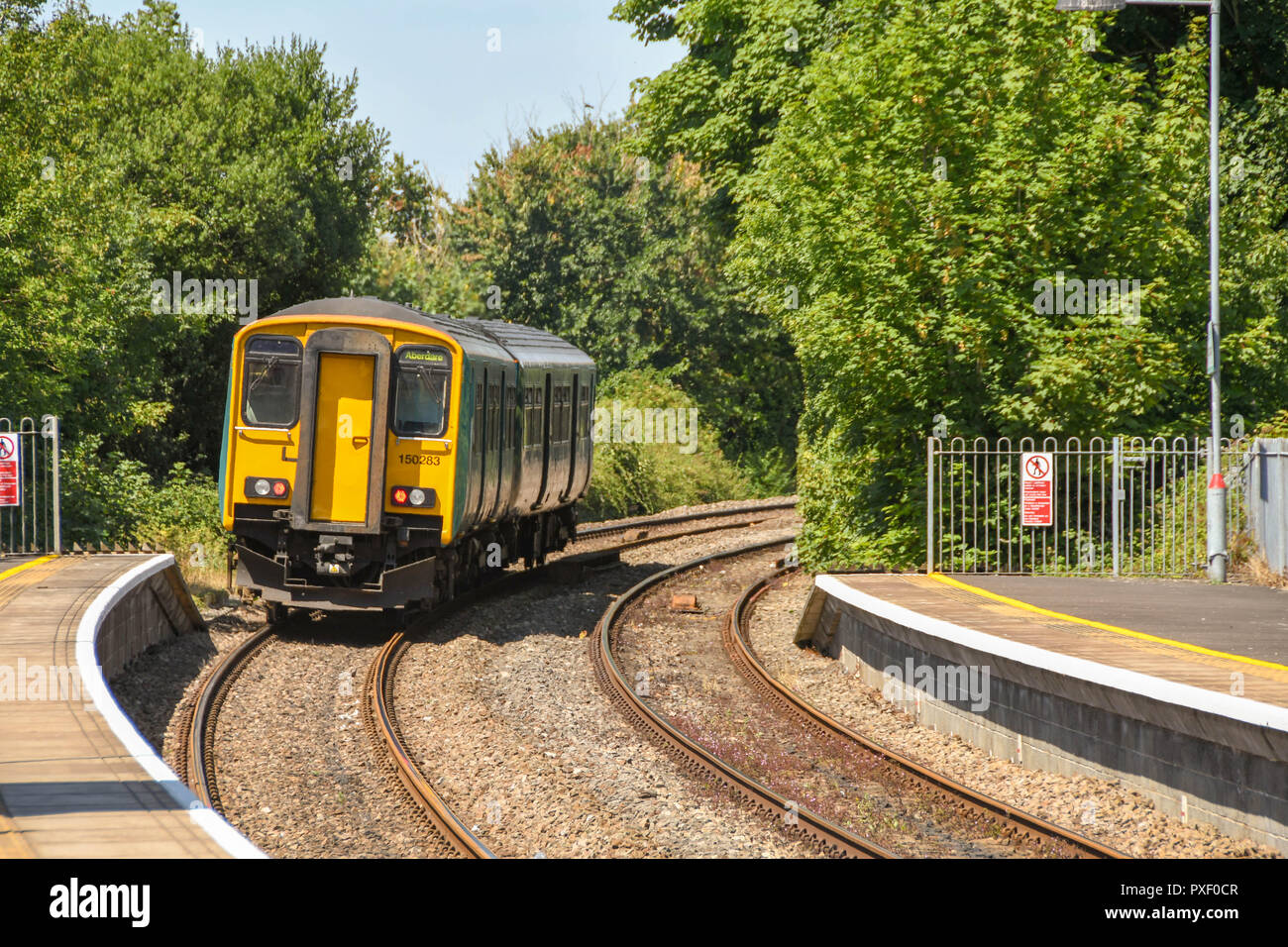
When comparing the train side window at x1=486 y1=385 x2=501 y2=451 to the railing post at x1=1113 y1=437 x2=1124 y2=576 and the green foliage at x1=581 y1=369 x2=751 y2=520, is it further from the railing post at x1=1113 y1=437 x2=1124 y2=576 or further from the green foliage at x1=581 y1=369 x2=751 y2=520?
the green foliage at x1=581 y1=369 x2=751 y2=520

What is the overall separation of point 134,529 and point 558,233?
2590cm

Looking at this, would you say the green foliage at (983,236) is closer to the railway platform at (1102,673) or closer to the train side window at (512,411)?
the railway platform at (1102,673)

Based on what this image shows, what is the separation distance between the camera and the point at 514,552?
20.4 metres

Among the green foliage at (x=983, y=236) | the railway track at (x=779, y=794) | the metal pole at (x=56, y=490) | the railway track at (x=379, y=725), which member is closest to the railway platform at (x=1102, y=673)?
the railway track at (x=779, y=794)

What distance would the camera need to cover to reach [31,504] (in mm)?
16969

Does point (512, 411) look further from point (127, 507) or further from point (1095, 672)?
point (1095, 672)

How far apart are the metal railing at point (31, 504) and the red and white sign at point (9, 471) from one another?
0.05ft

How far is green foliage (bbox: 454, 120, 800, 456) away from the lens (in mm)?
43906

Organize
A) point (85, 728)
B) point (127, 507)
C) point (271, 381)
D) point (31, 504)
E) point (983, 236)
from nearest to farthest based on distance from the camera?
1. point (85, 728)
2. point (271, 381)
3. point (983, 236)
4. point (31, 504)
5. point (127, 507)

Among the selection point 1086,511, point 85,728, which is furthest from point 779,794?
point 1086,511

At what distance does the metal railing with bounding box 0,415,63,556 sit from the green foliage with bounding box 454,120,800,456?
26908mm

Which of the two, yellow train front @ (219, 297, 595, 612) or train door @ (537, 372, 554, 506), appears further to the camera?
train door @ (537, 372, 554, 506)

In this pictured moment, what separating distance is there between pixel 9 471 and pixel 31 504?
264cm

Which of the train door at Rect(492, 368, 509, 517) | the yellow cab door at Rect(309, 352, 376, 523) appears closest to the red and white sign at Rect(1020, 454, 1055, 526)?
the train door at Rect(492, 368, 509, 517)
